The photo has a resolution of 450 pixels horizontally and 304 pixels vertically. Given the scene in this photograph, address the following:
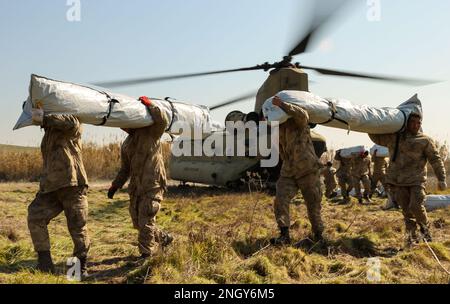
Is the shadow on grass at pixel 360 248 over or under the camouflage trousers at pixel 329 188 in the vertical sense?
under

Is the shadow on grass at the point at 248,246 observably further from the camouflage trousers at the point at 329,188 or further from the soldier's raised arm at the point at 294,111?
the camouflage trousers at the point at 329,188

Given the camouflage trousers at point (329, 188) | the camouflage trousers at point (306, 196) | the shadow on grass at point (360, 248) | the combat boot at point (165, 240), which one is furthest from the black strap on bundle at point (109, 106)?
the camouflage trousers at point (329, 188)

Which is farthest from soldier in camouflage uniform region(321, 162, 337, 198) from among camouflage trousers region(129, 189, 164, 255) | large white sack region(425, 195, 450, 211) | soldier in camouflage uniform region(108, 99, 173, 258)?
camouflage trousers region(129, 189, 164, 255)

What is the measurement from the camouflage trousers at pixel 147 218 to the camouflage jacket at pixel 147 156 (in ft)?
0.28

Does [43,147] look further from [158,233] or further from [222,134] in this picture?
[222,134]

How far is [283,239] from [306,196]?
28.3 inches

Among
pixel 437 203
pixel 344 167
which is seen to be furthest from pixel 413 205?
pixel 344 167

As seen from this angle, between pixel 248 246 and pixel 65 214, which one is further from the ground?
pixel 65 214

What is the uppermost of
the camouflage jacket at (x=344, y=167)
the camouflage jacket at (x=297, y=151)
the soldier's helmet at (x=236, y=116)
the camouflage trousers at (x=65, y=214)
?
the soldier's helmet at (x=236, y=116)

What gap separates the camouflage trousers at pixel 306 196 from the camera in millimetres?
6141

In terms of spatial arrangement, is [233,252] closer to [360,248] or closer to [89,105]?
[360,248]

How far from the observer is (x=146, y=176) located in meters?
5.31

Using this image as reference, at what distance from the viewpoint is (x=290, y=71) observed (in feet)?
35.4
